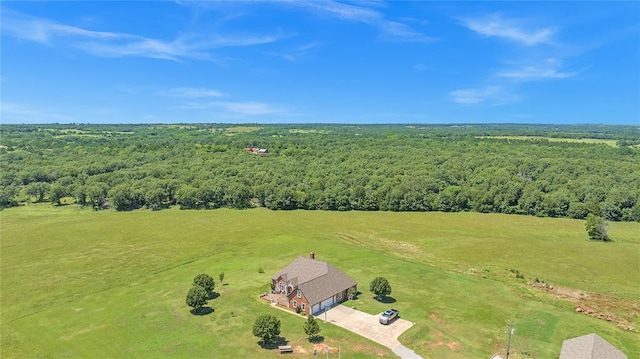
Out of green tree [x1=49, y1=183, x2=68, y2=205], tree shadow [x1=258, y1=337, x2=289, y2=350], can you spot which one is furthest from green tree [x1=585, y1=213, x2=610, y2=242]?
green tree [x1=49, y1=183, x2=68, y2=205]

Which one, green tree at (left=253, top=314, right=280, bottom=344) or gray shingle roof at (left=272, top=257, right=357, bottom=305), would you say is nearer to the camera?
green tree at (left=253, top=314, right=280, bottom=344)

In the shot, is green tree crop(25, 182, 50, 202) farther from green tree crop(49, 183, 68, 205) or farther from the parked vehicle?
the parked vehicle

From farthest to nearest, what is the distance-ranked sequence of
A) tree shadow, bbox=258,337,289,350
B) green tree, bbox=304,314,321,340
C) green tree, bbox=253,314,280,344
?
green tree, bbox=304,314,321,340 < tree shadow, bbox=258,337,289,350 < green tree, bbox=253,314,280,344

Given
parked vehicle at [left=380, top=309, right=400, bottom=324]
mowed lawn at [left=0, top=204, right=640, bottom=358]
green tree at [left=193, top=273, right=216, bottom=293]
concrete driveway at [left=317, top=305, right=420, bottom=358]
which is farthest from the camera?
green tree at [left=193, top=273, right=216, bottom=293]

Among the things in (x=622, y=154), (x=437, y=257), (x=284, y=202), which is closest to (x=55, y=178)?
(x=284, y=202)

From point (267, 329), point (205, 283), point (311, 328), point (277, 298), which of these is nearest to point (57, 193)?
point (205, 283)

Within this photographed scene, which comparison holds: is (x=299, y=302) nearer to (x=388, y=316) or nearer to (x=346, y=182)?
(x=388, y=316)

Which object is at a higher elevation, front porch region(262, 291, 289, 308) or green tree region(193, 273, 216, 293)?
green tree region(193, 273, 216, 293)

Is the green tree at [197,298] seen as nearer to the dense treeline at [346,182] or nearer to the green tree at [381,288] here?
the green tree at [381,288]
